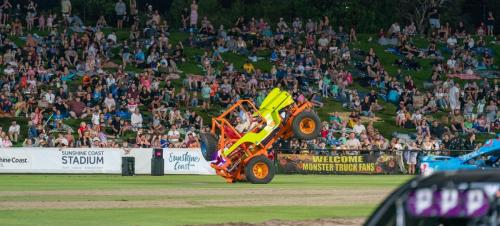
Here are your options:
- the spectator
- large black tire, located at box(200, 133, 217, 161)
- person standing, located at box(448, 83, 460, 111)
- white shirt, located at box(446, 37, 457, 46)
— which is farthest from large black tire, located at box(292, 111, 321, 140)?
white shirt, located at box(446, 37, 457, 46)

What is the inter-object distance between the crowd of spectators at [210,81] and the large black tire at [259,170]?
11074 millimetres

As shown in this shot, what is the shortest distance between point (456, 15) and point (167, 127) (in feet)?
96.4

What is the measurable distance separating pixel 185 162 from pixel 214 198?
17.6 meters

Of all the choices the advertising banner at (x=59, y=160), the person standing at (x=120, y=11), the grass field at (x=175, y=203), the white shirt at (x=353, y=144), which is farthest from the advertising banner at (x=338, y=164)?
the person standing at (x=120, y=11)

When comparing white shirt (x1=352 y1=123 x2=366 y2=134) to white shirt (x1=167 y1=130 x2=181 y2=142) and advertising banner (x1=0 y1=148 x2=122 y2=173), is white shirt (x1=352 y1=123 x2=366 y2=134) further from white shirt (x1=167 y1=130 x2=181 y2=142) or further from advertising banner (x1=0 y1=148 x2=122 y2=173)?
advertising banner (x1=0 y1=148 x2=122 y2=173)

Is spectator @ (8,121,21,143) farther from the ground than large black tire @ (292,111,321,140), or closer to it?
closer to it

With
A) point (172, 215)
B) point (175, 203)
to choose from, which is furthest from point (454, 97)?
point (172, 215)

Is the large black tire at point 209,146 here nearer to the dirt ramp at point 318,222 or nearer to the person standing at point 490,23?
the dirt ramp at point 318,222

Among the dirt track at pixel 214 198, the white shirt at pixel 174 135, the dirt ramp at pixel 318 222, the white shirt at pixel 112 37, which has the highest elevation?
the white shirt at pixel 112 37

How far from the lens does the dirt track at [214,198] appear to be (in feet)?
66.9

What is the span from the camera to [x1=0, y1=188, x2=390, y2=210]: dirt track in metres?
20.4

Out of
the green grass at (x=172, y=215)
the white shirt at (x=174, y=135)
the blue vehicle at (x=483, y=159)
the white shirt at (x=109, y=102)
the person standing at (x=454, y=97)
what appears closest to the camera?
the green grass at (x=172, y=215)

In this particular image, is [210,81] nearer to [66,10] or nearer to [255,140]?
[66,10]

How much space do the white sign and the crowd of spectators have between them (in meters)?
0.99
